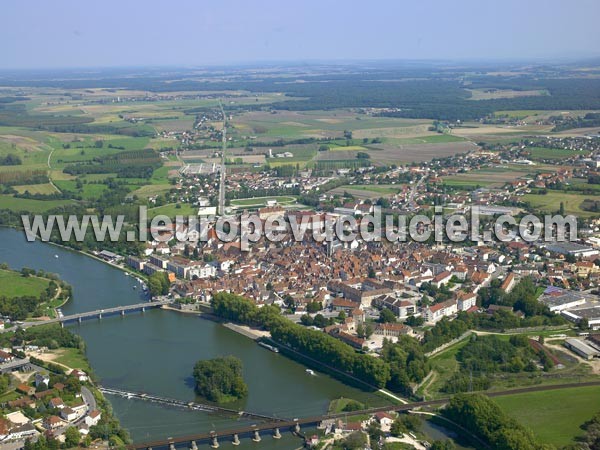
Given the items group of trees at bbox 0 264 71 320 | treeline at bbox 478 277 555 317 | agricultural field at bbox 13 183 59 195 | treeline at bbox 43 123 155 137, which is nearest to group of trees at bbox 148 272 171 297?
group of trees at bbox 0 264 71 320


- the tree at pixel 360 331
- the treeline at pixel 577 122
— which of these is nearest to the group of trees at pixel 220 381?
the tree at pixel 360 331

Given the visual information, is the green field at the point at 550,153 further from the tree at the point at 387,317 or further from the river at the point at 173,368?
the river at the point at 173,368

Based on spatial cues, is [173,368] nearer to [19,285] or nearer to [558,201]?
[19,285]

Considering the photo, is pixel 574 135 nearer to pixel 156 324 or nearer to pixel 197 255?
pixel 197 255

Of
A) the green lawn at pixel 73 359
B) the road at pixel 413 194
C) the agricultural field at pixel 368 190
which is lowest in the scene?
the green lawn at pixel 73 359

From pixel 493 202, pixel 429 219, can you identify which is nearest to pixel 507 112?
pixel 493 202
